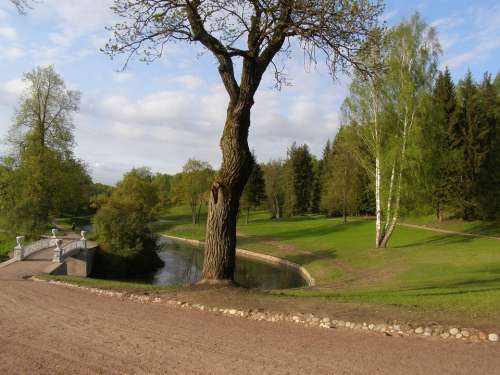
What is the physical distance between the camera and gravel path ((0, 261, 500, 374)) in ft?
18.7

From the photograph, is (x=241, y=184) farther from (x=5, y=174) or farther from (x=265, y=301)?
(x=5, y=174)

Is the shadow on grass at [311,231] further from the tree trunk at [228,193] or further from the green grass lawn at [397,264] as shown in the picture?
the tree trunk at [228,193]

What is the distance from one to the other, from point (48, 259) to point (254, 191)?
Result: 42.6 meters

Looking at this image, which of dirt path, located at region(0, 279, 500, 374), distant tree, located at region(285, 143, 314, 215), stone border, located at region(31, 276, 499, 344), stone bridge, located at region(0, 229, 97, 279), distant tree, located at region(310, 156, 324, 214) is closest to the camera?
dirt path, located at region(0, 279, 500, 374)

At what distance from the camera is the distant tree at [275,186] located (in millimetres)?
72125

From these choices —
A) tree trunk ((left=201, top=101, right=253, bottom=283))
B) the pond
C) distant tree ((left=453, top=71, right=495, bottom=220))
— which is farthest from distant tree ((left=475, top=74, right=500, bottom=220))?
tree trunk ((left=201, top=101, right=253, bottom=283))

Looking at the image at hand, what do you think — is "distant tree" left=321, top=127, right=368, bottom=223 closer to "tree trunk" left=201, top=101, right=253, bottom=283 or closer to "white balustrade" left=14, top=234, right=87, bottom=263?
"white balustrade" left=14, top=234, right=87, bottom=263

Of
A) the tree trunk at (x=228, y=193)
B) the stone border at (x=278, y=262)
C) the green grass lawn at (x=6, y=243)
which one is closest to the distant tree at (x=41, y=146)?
the green grass lawn at (x=6, y=243)

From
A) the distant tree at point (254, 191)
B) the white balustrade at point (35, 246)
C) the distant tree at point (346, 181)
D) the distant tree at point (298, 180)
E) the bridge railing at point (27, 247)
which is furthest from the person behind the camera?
the distant tree at point (298, 180)

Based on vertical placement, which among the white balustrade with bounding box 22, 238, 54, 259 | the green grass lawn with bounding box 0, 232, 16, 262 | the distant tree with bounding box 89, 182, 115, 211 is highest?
the distant tree with bounding box 89, 182, 115, 211

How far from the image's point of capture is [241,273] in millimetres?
31812

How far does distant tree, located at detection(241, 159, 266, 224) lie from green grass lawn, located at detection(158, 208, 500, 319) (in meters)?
11.0

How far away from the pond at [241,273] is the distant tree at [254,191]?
22.1 meters

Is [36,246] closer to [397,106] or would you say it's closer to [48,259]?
[48,259]
